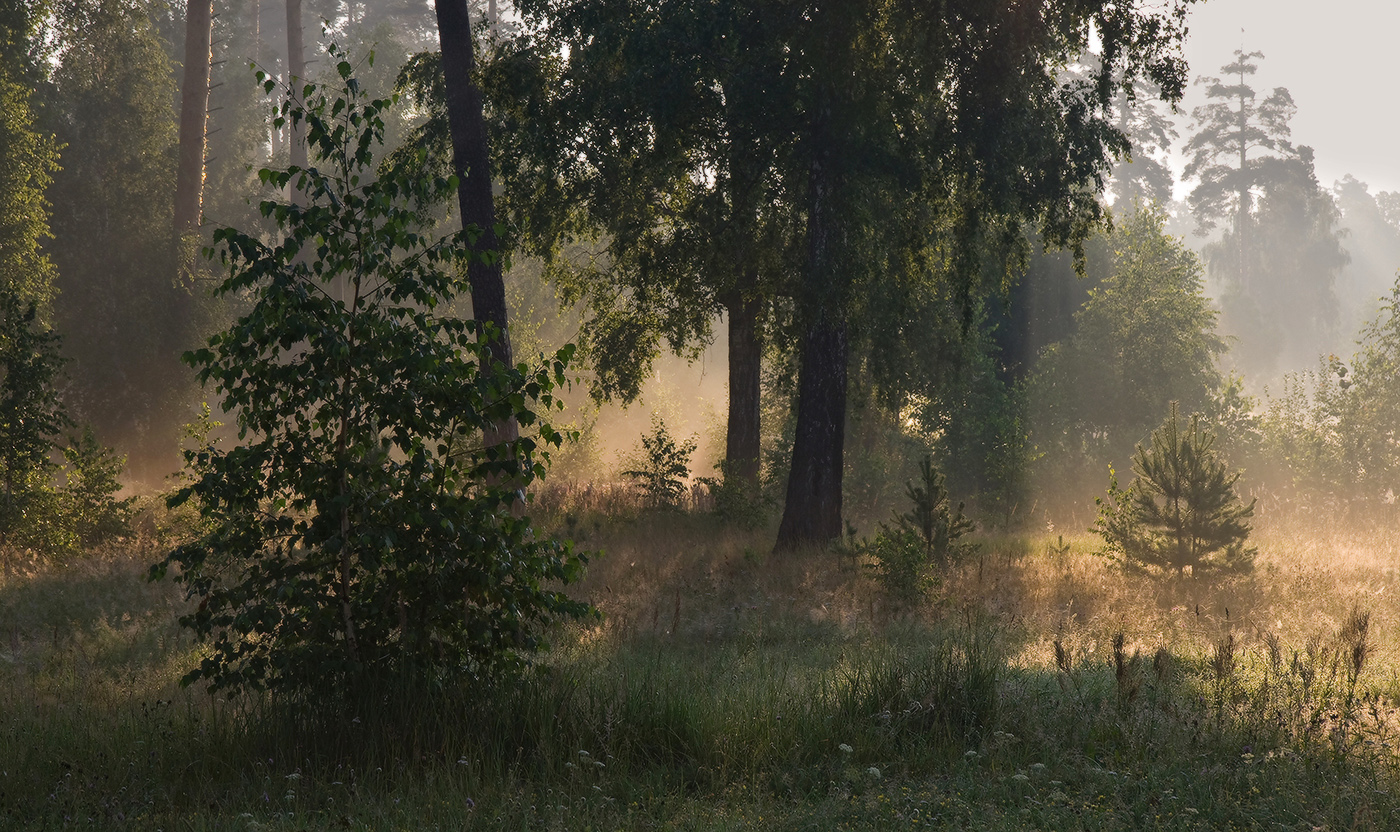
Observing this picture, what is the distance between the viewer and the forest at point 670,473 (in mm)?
5059

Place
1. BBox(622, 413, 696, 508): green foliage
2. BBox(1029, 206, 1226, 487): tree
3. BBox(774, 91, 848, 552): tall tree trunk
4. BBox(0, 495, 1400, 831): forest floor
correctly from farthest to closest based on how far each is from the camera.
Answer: BBox(1029, 206, 1226, 487): tree < BBox(622, 413, 696, 508): green foliage < BBox(774, 91, 848, 552): tall tree trunk < BBox(0, 495, 1400, 831): forest floor

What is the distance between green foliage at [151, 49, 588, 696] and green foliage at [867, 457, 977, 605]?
6.70m

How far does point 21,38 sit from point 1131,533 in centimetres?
2513

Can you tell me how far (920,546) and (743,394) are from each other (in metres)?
7.48

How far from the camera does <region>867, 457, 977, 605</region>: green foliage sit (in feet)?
37.1

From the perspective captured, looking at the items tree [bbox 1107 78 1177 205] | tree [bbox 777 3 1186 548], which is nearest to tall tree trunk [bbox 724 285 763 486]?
tree [bbox 777 3 1186 548]

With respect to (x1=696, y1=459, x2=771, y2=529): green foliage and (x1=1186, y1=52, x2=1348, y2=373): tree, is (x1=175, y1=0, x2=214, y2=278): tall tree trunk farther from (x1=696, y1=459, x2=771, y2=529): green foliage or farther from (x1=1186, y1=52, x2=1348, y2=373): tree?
(x1=1186, y1=52, x2=1348, y2=373): tree

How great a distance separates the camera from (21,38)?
835 inches

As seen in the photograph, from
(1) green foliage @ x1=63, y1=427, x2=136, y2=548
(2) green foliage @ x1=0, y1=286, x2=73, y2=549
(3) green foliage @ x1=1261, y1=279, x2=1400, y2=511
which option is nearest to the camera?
(2) green foliage @ x1=0, y1=286, x2=73, y2=549

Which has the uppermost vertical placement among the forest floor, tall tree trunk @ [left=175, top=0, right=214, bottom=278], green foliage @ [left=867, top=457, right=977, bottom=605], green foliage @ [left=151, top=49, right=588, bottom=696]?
tall tree trunk @ [left=175, top=0, right=214, bottom=278]

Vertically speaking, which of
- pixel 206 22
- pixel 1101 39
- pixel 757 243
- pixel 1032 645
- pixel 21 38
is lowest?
pixel 1032 645

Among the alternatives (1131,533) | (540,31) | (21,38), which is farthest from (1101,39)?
(21,38)

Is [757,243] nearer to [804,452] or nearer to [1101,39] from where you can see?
[804,452]

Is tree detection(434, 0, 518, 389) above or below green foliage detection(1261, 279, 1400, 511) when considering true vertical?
above
